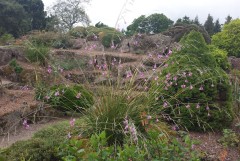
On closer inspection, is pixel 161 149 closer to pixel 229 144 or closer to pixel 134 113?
pixel 134 113

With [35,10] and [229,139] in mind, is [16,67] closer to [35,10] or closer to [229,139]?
[229,139]

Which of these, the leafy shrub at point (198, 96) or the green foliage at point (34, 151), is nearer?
the green foliage at point (34, 151)

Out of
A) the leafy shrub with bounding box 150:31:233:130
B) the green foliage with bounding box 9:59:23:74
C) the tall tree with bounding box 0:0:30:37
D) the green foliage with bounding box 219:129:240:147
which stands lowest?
the green foliage with bounding box 219:129:240:147

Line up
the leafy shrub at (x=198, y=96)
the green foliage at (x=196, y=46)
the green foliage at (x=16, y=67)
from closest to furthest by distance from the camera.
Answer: the leafy shrub at (x=198, y=96), the green foliage at (x=196, y=46), the green foliage at (x=16, y=67)

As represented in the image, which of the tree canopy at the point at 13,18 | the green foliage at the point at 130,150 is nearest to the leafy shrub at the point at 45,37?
the tree canopy at the point at 13,18

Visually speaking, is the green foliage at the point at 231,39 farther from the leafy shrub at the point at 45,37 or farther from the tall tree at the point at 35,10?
the tall tree at the point at 35,10

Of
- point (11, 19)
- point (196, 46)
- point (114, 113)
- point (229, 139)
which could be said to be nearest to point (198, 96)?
point (229, 139)

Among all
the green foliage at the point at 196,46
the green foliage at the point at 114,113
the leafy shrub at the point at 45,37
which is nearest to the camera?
the green foliage at the point at 114,113

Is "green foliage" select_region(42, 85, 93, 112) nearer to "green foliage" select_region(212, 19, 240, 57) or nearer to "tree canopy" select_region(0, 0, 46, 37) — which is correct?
"green foliage" select_region(212, 19, 240, 57)

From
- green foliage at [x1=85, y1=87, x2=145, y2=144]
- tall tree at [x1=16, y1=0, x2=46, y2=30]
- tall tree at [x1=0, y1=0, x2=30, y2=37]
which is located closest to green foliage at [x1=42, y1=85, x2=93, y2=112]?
green foliage at [x1=85, y1=87, x2=145, y2=144]

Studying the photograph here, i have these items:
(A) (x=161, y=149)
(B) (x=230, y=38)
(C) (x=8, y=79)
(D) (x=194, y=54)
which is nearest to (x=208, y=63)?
(D) (x=194, y=54)

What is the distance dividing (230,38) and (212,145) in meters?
14.5

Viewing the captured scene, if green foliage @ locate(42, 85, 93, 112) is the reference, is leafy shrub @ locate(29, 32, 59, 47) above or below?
above

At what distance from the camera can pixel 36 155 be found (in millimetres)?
3477
